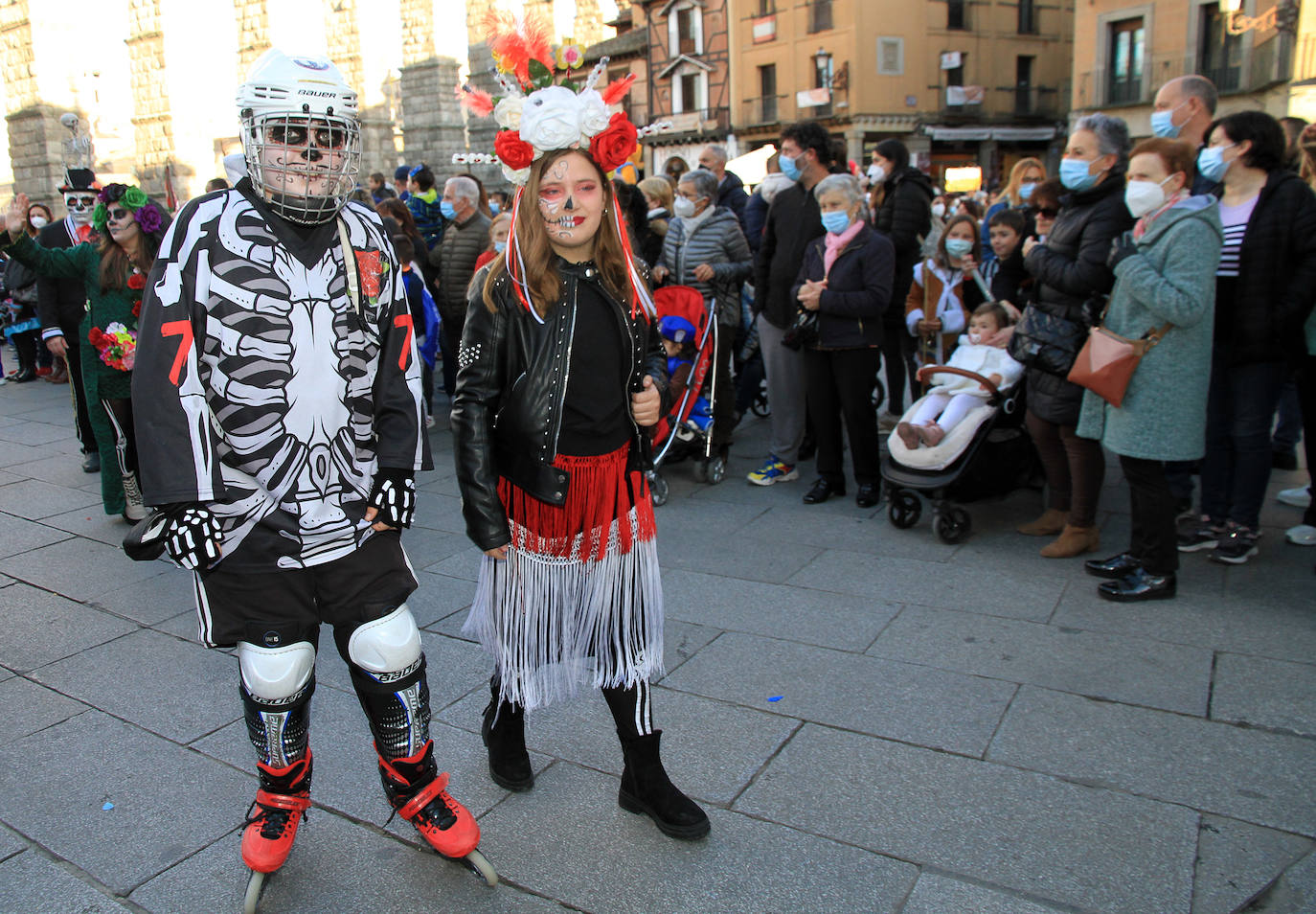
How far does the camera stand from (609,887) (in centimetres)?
249

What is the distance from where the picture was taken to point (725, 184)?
297 inches

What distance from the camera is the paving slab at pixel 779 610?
3.95 metres

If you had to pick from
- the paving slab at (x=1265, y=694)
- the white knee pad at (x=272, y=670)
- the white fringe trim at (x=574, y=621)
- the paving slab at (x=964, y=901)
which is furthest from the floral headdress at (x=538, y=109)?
the paving slab at (x=1265, y=694)

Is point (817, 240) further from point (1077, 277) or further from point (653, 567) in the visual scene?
point (653, 567)

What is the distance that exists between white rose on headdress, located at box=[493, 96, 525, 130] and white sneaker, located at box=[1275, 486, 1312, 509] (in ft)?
15.6

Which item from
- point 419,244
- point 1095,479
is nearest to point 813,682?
point 1095,479

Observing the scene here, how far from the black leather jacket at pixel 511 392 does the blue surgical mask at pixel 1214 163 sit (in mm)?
3367

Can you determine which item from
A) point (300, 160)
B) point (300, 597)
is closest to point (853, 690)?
point (300, 597)

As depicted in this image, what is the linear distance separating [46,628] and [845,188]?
180 inches

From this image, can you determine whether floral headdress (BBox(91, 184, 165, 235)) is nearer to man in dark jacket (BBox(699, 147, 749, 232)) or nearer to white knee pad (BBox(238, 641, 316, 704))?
white knee pad (BBox(238, 641, 316, 704))

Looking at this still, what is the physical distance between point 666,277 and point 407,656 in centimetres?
457

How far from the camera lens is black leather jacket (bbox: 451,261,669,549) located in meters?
2.57

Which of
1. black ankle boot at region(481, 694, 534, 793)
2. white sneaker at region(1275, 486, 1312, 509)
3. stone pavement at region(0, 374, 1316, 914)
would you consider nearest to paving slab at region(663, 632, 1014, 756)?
stone pavement at region(0, 374, 1316, 914)

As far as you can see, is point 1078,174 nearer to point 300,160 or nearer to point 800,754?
point 800,754
